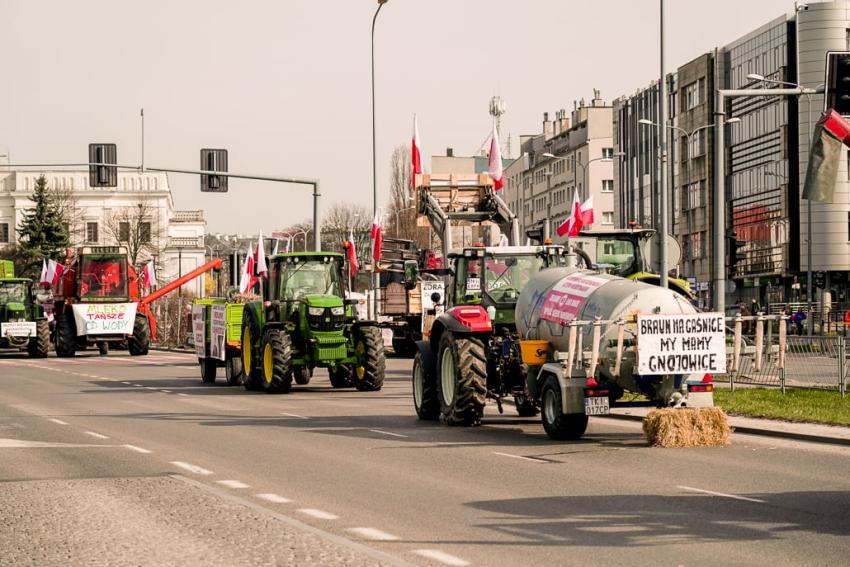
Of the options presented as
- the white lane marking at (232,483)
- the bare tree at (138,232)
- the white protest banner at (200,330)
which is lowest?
the white lane marking at (232,483)

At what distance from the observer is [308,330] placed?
96.3 ft

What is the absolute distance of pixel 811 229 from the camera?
259 feet

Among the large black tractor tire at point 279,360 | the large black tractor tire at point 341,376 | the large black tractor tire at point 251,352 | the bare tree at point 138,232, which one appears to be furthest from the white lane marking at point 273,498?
the bare tree at point 138,232

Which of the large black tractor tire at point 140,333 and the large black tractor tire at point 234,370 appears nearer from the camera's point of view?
the large black tractor tire at point 234,370

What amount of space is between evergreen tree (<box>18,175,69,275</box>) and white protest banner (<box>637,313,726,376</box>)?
96631mm

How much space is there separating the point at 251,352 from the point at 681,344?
50.2 ft

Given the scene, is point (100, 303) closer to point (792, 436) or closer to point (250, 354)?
point (250, 354)

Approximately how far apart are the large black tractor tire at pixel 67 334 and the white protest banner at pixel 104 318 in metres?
0.29

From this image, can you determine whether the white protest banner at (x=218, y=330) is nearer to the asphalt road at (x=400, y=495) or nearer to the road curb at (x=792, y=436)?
the asphalt road at (x=400, y=495)

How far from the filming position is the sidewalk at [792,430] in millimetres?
17844

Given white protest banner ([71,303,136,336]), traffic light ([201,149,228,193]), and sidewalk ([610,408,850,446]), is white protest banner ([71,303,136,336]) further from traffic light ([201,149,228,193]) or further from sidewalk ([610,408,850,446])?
sidewalk ([610,408,850,446])

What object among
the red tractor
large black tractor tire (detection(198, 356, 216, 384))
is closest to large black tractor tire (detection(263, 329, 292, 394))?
large black tractor tire (detection(198, 356, 216, 384))

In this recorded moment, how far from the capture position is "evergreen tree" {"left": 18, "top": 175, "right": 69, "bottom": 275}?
362 ft

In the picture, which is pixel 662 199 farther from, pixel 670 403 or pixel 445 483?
pixel 445 483
